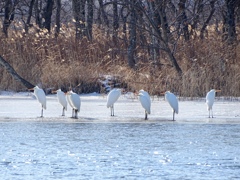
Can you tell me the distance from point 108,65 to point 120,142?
24.4 feet

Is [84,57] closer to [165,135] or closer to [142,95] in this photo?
[142,95]

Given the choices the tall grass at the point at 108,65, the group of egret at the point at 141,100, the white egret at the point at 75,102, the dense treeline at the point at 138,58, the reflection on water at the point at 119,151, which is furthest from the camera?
the dense treeline at the point at 138,58

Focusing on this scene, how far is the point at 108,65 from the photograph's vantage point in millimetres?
17188

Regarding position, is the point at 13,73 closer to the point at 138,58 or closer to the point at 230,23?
the point at 138,58

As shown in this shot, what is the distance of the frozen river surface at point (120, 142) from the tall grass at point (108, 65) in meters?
0.94

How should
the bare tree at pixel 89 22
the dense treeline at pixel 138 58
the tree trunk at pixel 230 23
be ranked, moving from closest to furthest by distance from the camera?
the dense treeline at pixel 138 58 → the tree trunk at pixel 230 23 → the bare tree at pixel 89 22

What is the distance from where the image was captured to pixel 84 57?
57.0ft

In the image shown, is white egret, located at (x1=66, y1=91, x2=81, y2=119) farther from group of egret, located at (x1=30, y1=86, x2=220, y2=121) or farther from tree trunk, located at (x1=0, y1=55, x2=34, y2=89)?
tree trunk, located at (x1=0, y1=55, x2=34, y2=89)

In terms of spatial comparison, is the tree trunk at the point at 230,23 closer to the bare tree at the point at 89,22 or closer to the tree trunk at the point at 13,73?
the bare tree at the point at 89,22

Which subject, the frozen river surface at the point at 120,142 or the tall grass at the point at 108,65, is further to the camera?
the tall grass at the point at 108,65

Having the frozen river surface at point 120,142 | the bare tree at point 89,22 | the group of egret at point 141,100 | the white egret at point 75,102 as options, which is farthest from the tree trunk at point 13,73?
the white egret at point 75,102

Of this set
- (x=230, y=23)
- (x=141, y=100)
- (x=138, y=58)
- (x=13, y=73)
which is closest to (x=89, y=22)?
(x=138, y=58)

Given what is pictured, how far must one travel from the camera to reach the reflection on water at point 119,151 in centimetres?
771

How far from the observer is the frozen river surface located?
307 inches
